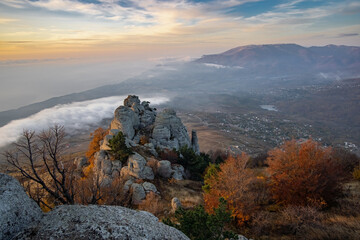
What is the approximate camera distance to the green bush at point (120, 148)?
105 feet

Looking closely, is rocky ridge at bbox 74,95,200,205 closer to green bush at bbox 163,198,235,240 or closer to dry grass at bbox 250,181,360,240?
green bush at bbox 163,198,235,240

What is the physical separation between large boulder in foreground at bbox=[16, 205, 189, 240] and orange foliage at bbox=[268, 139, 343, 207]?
16835 millimetres

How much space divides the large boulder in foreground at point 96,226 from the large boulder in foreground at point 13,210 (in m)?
0.32

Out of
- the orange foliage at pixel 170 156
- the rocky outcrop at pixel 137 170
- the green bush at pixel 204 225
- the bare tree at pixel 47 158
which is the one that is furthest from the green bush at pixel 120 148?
the green bush at pixel 204 225

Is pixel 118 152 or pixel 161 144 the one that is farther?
pixel 161 144

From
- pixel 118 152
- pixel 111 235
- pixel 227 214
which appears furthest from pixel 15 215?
pixel 118 152

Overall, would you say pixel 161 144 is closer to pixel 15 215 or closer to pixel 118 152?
pixel 118 152

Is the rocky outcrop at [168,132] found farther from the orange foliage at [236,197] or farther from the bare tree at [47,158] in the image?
the bare tree at [47,158]

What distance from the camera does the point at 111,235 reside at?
5520mm

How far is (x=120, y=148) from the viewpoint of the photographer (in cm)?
3228

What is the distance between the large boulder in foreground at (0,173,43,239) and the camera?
217 inches

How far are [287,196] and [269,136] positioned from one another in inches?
6278

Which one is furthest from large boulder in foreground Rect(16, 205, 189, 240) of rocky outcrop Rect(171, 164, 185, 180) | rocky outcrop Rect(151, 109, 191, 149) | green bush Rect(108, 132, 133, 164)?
rocky outcrop Rect(151, 109, 191, 149)

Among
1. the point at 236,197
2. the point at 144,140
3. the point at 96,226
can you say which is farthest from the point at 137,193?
the point at 96,226
